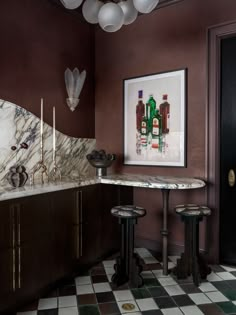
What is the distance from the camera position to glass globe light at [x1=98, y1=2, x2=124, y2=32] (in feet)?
6.10

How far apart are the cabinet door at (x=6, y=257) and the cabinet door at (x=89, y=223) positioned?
768 mm

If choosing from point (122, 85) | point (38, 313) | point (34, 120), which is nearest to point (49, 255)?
point (38, 313)

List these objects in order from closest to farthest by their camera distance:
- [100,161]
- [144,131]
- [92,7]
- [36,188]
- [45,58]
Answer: [92,7] → [36,188] → [45,58] → [100,161] → [144,131]

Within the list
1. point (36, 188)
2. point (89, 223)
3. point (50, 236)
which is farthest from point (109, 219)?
point (36, 188)

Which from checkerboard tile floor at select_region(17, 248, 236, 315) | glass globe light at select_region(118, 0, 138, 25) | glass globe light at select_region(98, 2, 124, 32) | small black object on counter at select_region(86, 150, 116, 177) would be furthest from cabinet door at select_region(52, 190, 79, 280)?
glass globe light at select_region(118, 0, 138, 25)

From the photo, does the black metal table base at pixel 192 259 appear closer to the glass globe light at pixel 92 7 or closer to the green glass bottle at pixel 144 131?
the green glass bottle at pixel 144 131

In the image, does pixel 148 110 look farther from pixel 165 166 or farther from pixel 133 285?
pixel 133 285

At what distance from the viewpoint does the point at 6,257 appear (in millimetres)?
Answer: 1895

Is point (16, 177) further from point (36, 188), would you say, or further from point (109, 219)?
point (109, 219)

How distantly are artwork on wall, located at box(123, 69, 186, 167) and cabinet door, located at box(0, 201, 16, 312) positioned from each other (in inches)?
69.2

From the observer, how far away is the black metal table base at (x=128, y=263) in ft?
7.85

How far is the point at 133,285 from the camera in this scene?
2.39 meters

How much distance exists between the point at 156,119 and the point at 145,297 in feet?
5.94

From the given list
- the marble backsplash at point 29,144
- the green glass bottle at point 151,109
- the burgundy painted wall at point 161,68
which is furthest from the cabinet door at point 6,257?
the green glass bottle at point 151,109
